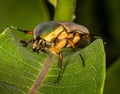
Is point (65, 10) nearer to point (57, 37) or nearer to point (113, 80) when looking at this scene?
point (57, 37)

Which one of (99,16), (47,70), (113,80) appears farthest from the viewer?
(99,16)

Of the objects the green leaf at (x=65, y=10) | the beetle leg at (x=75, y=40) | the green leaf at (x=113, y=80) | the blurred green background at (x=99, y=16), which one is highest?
the green leaf at (x=65, y=10)

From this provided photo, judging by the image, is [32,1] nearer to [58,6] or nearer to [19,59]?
[58,6]

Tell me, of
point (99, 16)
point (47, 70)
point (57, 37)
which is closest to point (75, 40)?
point (57, 37)

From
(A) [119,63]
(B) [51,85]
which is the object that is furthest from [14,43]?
(A) [119,63]

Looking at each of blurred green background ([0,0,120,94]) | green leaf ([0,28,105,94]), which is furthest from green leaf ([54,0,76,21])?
blurred green background ([0,0,120,94])

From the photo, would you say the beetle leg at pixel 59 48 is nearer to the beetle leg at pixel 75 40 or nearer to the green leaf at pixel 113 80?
the beetle leg at pixel 75 40

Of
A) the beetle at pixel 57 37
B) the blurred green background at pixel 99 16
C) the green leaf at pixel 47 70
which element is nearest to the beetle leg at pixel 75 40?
the beetle at pixel 57 37

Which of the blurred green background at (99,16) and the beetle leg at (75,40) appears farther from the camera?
the blurred green background at (99,16)
